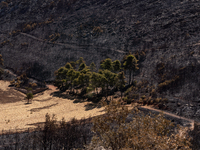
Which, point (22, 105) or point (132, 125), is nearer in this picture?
point (132, 125)

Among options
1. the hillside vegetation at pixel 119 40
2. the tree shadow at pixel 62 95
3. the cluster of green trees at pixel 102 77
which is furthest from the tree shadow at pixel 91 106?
the tree shadow at pixel 62 95

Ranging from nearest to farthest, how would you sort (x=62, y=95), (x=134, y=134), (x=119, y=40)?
(x=134, y=134) → (x=62, y=95) → (x=119, y=40)

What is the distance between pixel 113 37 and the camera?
8488 cm

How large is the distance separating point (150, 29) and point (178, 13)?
526 inches

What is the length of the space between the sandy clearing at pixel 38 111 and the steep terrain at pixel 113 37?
21.5m

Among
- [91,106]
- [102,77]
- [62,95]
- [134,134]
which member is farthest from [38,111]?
[134,134]

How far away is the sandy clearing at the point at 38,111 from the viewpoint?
123 feet

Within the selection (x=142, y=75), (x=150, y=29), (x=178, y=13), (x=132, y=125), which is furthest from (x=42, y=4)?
(x=132, y=125)

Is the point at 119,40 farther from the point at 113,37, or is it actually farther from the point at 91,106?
the point at 91,106

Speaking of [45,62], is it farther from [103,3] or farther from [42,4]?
[42,4]

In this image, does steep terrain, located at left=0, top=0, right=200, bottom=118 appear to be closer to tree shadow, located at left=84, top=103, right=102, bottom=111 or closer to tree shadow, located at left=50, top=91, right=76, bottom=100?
tree shadow, located at left=84, top=103, right=102, bottom=111

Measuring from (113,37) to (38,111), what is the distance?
5369 centimetres

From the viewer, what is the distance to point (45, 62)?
89875 millimetres

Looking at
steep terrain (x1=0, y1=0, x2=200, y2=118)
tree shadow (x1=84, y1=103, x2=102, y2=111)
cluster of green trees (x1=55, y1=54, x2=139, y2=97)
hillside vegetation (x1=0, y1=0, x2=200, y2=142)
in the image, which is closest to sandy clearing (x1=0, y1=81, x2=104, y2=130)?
tree shadow (x1=84, y1=103, x2=102, y2=111)
